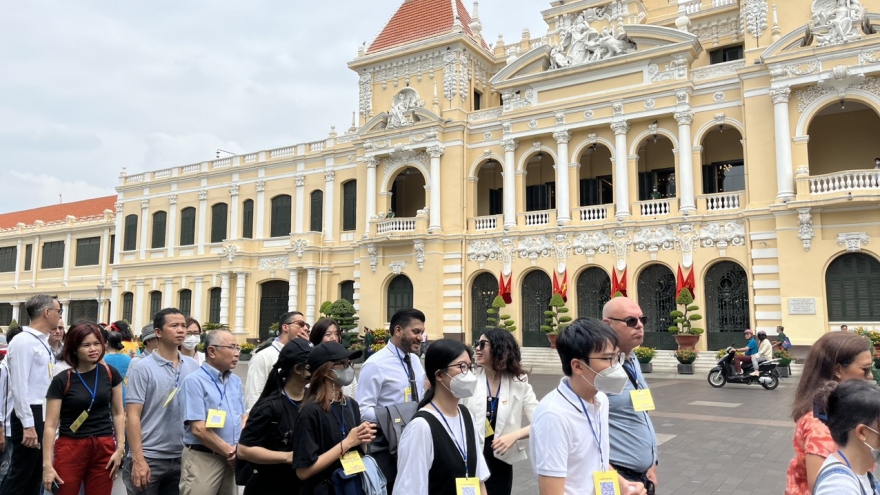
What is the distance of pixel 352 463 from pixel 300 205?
28.3m

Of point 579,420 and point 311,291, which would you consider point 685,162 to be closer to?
point 311,291

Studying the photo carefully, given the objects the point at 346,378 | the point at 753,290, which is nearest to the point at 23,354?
the point at 346,378

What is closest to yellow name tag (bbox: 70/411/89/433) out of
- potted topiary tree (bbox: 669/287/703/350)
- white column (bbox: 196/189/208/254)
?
potted topiary tree (bbox: 669/287/703/350)

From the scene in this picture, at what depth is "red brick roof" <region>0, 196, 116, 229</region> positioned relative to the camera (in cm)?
4300

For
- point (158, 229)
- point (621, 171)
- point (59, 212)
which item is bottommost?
point (158, 229)

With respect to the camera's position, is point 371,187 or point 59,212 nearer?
point 371,187

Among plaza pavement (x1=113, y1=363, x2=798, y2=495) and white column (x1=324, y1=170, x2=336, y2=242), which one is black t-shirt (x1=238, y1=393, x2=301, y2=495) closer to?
plaza pavement (x1=113, y1=363, x2=798, y2=495)

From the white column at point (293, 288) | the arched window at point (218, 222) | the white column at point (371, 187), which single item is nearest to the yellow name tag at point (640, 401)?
the white column at point (371, 187)

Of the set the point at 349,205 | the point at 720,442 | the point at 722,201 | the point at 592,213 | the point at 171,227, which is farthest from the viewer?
the point at 171,227

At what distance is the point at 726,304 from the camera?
21172 millimetres

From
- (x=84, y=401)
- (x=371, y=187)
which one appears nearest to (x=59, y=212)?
(x=371, y=187)

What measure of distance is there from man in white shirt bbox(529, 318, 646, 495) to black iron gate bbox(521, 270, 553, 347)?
21.1 meters

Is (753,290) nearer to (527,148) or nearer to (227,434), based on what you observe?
(527,148)

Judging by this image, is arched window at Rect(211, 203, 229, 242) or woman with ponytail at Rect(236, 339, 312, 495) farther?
arched window at Rect(211, 203, 229, 242)
